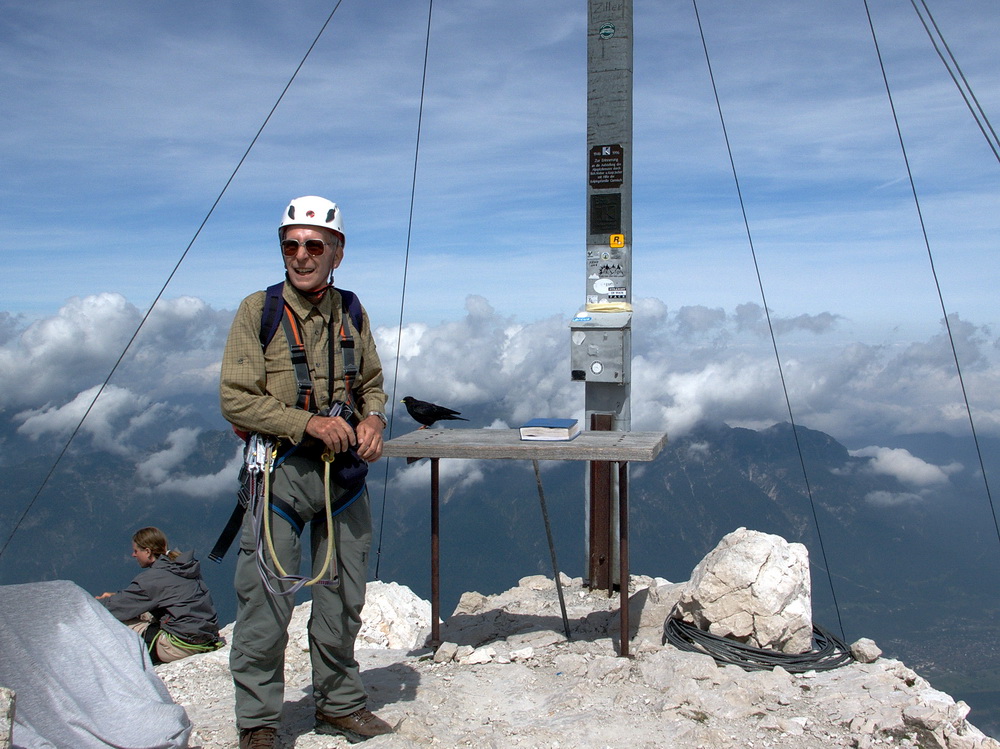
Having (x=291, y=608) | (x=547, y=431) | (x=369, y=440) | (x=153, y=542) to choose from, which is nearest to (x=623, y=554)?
(x=547, y=431)

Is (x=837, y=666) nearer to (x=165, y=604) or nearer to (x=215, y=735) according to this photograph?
(x=215, y=735)

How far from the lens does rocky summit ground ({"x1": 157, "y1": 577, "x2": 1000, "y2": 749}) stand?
4152 millimetres

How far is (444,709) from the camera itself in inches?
179

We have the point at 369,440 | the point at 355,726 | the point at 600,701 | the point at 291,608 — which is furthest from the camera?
the point at 600,701

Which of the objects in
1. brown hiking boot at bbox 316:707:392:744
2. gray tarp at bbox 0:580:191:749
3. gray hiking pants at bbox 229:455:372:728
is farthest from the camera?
brown hiking boot at bbox 316:707:392:744

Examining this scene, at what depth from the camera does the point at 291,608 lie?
378cm

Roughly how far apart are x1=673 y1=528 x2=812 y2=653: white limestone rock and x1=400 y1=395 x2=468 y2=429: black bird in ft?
6.60

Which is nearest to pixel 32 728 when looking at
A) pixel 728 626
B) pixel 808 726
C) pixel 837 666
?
pixel 808 726

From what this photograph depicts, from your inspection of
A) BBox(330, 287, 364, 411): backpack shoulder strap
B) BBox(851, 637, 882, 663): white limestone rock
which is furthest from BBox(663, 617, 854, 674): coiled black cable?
BBox(330, 287, 364, 411): backpack shoulder strap

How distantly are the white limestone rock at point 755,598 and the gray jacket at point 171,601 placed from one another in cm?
363

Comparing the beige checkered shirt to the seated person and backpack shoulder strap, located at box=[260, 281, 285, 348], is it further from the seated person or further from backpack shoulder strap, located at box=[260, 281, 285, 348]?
the seated person

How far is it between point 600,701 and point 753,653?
1300 mm

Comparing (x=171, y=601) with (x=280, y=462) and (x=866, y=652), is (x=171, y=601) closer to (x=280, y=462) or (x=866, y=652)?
(x=280, y=462)

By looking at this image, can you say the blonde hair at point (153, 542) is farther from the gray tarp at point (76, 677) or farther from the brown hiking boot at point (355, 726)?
the brown hiking boot at point (355, 726)
